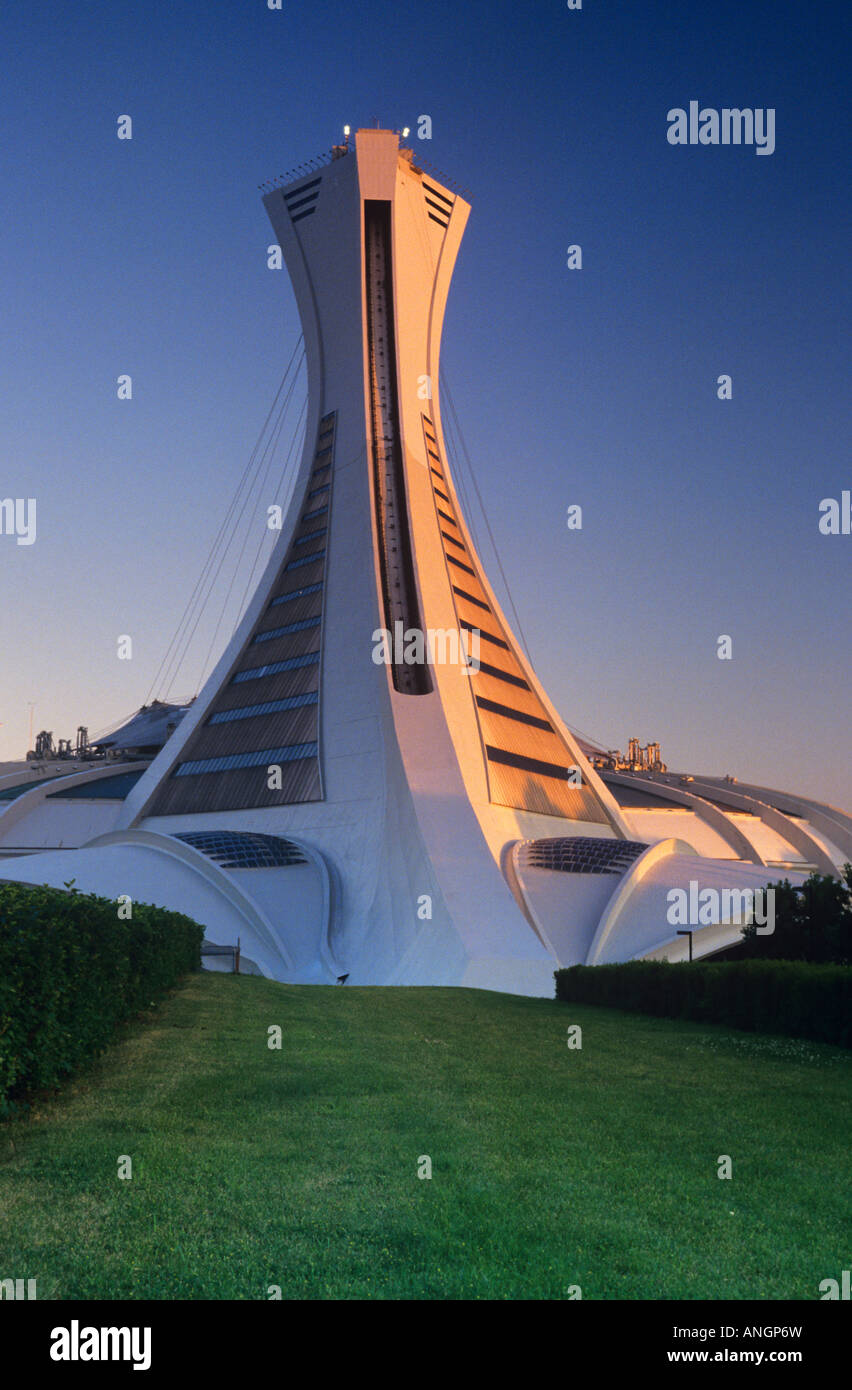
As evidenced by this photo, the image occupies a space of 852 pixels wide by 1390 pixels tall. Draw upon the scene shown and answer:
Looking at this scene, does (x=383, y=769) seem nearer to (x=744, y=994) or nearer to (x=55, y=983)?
(x=744, y=994)

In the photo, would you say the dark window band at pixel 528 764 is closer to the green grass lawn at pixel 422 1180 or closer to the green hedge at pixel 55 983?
the green grass lawn at pixel 422 1180

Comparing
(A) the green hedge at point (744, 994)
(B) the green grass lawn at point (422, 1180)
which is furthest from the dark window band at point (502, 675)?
(B) the green grass lawn at point (422, 1180)

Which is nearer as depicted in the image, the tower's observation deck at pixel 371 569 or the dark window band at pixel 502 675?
the tower's observation deck at pixel 371 569

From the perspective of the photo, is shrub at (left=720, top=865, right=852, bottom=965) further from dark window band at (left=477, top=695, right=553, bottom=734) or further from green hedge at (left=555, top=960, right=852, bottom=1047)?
dark window band at (left=477, top=695, right=553, bottom=734)
